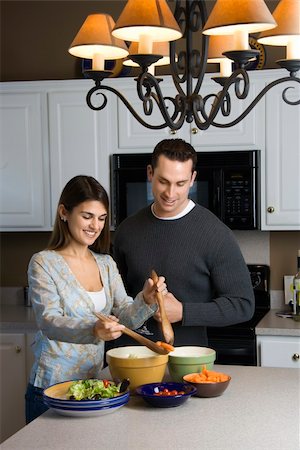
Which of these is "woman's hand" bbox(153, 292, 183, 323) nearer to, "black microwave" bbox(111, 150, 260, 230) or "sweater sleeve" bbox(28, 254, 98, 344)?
"sweater sleeve" bbox(28, 254, 98, 344)

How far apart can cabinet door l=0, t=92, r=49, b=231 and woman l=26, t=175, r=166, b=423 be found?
185 centimetres

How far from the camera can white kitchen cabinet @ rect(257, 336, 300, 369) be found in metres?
3.91

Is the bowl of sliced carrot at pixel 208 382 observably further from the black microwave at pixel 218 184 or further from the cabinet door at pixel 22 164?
the cabinet door at pixel 22 164

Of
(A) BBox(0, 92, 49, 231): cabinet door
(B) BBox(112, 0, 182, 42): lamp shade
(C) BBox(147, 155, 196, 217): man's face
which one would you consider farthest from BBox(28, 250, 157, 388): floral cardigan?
(A) BBox(0, 92, 49, 231): cabinet door

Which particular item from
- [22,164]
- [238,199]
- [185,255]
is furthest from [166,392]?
[22,164]

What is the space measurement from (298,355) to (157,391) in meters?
1.77

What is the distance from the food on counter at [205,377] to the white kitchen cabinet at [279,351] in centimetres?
156

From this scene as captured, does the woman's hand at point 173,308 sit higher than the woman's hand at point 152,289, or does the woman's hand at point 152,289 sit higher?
the woman's hand at point 152,289

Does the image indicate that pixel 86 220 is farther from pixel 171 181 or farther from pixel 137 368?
pixel 137 368

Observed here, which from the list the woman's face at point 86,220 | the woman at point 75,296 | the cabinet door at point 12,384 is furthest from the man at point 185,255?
the cabinet door at point 12,384

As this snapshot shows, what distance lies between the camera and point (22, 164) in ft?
15.0

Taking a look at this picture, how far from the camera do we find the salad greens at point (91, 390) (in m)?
2.20

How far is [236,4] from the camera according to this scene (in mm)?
2016

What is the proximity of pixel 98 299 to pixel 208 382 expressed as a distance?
0.49 m
